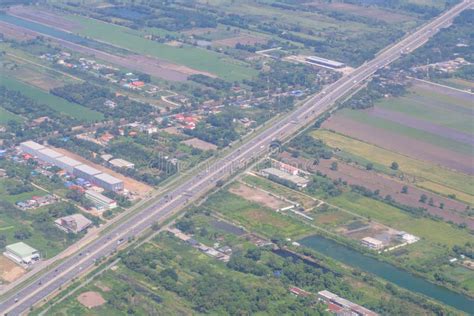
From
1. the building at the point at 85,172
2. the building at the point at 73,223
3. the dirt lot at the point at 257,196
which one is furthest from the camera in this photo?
the building at the point at 85,172

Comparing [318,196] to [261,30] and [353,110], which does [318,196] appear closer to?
[353,110]

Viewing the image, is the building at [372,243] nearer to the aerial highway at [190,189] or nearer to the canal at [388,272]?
the canal at [388,272]

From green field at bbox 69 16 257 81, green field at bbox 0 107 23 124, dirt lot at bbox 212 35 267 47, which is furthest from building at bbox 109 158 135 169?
dirt lot at bbox 212 35 267 47

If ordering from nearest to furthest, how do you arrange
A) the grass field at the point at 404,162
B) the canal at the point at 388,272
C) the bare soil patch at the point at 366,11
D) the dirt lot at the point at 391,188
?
the canal at the point at 388,272, the dirt lot at the point at 391,188, the grass field at the point at 404,162, the bare soil patch at the point at 366,11

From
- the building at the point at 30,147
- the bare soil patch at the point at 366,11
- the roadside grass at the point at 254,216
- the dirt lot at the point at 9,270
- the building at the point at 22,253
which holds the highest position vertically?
the bare soil patch at the point at 366,11

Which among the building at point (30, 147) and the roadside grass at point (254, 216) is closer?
the roadside grass at point (254, 216)

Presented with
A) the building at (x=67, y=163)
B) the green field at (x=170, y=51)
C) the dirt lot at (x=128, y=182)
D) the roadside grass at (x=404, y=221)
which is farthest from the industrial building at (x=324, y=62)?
the building at (x=67, y=163)

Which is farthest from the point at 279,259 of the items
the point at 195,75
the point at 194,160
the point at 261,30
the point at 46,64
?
the point at 261,30
